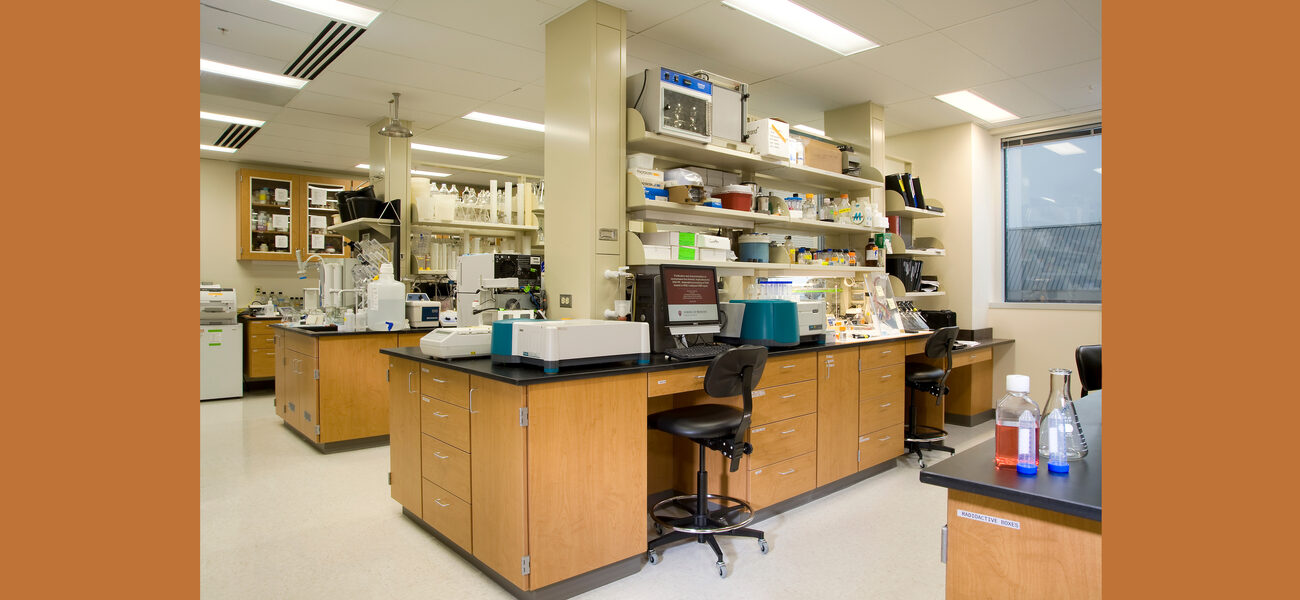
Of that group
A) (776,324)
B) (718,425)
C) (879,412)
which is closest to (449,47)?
(776,324)

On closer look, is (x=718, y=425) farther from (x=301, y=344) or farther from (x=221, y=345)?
(x=221, y=345)

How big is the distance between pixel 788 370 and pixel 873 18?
6.78ft

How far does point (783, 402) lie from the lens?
3332 millimetres

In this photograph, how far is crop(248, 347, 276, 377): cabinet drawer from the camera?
6.99 meters

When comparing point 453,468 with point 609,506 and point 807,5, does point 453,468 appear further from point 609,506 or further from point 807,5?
point 807,5

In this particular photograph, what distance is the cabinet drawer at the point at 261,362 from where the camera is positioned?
6.99m

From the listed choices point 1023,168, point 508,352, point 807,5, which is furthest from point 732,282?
point 1023,168

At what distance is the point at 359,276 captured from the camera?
507 centimetres

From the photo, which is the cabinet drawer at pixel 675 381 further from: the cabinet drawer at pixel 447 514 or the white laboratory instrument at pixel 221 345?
the white laboratory instrument at pixel 221 345

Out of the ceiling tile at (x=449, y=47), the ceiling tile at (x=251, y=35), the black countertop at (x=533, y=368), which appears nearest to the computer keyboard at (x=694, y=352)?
the black countertop at (x=533, y=368)

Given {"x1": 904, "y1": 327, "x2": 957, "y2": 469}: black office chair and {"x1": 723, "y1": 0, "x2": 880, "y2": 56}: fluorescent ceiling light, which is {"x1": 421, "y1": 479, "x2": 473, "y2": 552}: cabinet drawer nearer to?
{"x1": 723, "y1": 0, "x2": 880, "y2": 56}: fluorescent ceiling light

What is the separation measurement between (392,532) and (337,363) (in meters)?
1.86

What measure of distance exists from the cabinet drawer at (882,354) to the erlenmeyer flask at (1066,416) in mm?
2440

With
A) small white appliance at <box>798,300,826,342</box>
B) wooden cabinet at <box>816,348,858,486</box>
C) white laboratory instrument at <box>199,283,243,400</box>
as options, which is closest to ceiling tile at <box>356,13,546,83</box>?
small white appliance at <box>798,300,826,342</box>
